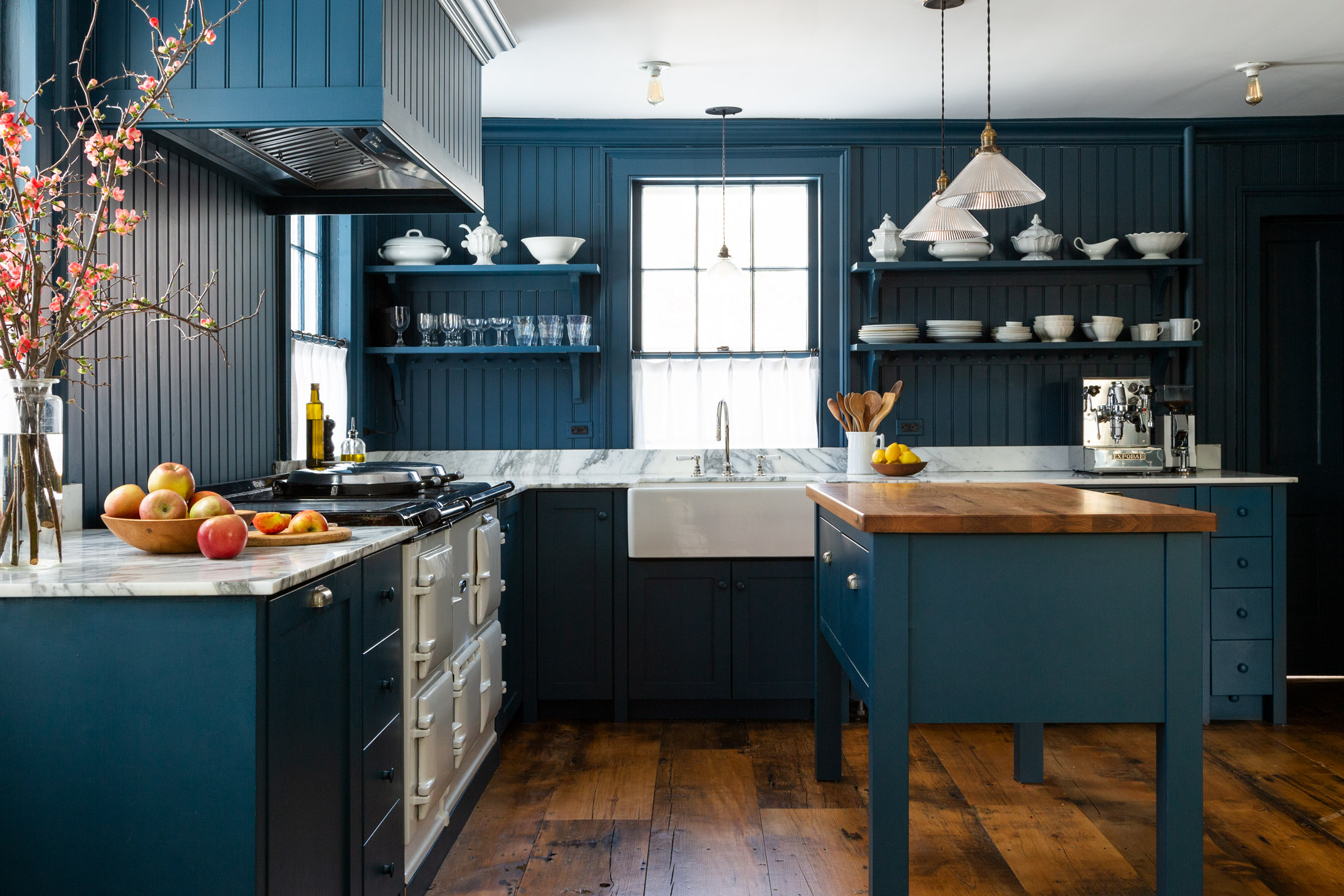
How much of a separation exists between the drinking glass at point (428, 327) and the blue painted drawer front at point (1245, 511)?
10.6 feet

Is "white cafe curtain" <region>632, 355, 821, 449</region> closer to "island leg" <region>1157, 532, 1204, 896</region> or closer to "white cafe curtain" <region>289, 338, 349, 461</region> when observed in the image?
"white cafe curtain" <region>289, 338, 349, 461</region>

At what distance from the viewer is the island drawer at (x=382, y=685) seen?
197 centimetres

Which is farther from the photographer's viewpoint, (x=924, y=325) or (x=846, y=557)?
(x=924, y=325)

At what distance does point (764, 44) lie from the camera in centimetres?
352

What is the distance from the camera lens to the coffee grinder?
410 cm

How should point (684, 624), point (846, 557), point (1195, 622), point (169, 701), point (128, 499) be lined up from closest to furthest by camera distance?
point (169, 701), point (128, 499), point (1195, 622), point (846, 557), point (684, 624)

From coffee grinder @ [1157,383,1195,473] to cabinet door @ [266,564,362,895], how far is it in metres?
3.51

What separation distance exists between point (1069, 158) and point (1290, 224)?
1076 mm

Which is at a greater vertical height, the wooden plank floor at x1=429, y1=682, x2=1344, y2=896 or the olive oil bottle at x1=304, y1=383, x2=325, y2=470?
the olive oil bottle at x1=304, y1=383, x2=325, y2=470

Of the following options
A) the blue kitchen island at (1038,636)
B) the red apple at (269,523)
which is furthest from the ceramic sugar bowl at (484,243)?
the blue kitchen island at (1038,636)

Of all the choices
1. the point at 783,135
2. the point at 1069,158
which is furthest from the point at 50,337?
the point at 1069,158

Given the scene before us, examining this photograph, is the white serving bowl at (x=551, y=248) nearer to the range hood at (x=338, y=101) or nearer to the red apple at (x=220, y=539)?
the range hood at (x=338, y=101)

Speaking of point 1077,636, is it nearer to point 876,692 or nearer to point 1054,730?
point 876,692

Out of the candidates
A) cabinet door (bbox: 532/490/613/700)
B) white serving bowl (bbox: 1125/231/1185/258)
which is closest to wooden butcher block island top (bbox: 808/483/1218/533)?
cabinet door (bbox: 532/490/613/700)
